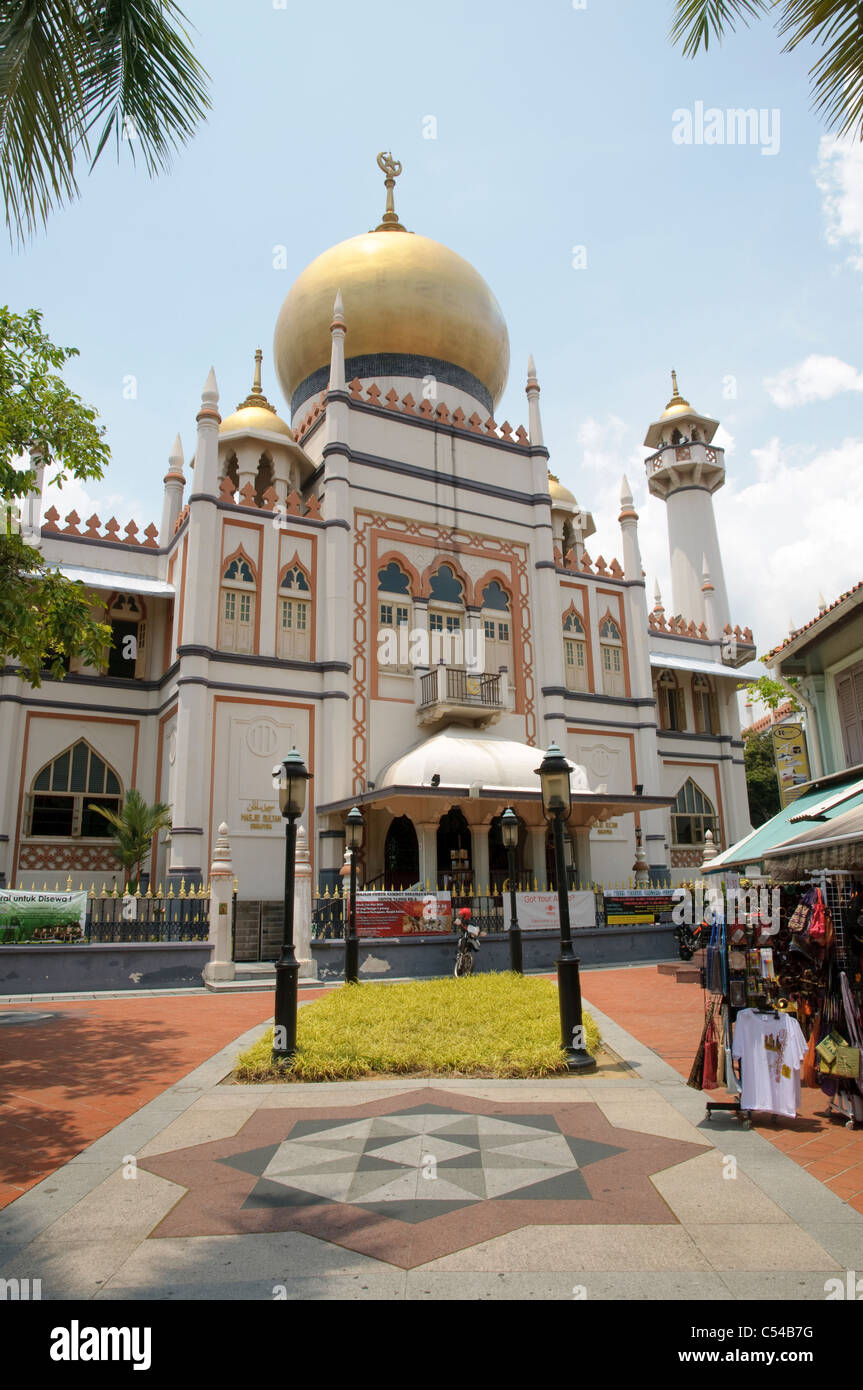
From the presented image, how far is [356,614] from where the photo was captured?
23.0 m

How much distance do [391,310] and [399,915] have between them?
18.8 metres

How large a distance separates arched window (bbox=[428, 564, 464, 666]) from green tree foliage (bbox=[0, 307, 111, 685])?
44.3 ft

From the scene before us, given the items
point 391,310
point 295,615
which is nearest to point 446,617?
point 295,615

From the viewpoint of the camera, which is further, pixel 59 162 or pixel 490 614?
pixel 490 614

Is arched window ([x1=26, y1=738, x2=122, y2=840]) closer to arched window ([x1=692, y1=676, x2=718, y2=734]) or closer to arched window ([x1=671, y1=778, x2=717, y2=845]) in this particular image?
arched window ([x1=671, y1=778, x2=717, y2=845])

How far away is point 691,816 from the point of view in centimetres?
2923

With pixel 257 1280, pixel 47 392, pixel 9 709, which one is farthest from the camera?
pixel 9 709

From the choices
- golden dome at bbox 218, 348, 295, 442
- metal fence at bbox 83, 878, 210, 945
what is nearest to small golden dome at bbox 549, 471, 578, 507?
golden dome at bbox 218, 348, 295, 442

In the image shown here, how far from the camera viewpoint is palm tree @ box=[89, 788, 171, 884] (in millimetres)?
20078

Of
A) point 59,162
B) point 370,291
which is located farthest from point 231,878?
point 370,291

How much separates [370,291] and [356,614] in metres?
11.0

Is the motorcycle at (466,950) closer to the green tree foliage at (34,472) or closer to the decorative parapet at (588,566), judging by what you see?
the green tree foliage at (34,472)

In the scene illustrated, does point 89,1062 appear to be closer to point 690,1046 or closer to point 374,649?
point 690,1046
